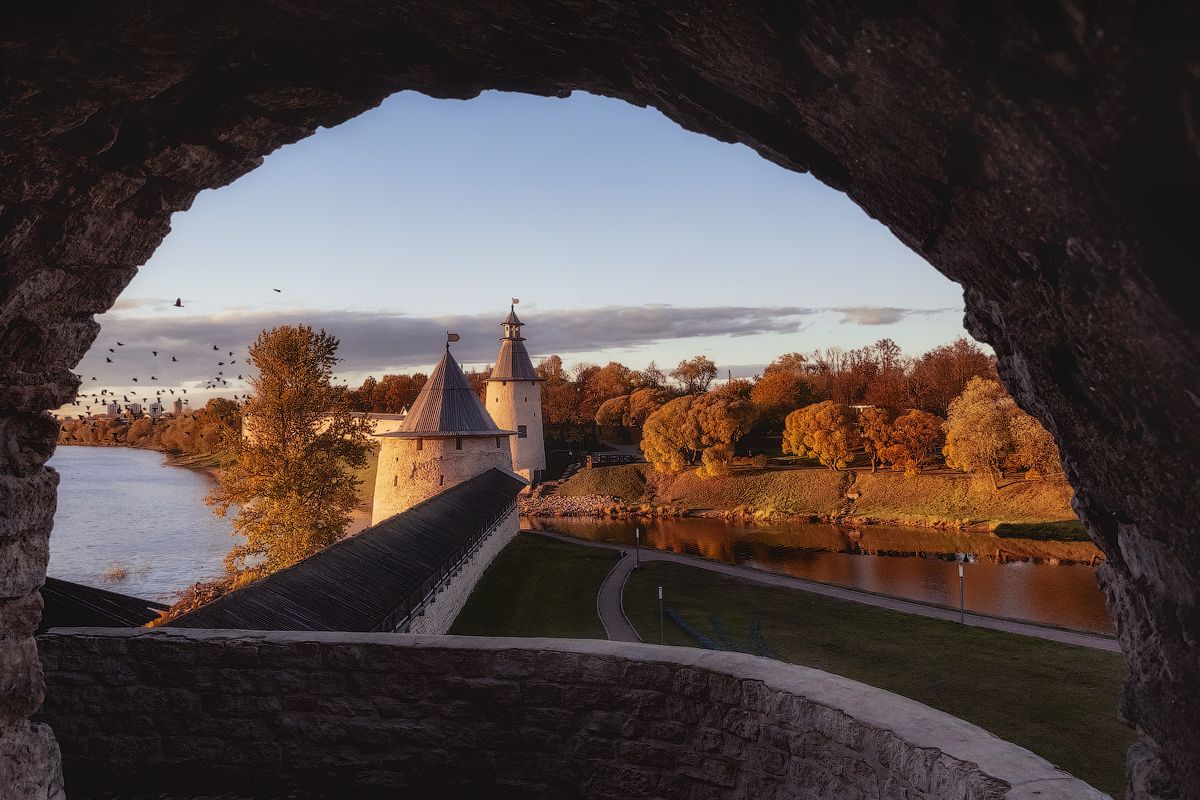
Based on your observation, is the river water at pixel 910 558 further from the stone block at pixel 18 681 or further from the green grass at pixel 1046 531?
the stone block at pixel 18 681

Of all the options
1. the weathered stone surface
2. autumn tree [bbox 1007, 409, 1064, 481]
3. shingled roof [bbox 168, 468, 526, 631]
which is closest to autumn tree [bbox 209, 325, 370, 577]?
shingled roof [bbox 168, 468, 526, 631]

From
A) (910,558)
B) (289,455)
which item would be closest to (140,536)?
(289,455)

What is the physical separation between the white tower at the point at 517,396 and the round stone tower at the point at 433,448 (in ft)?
66.0

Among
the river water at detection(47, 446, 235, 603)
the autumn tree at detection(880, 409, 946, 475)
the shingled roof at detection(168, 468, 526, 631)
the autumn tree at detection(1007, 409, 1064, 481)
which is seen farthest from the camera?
the autumn tree at detection(880, 409, 946, 475)

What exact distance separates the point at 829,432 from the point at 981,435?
9.32 metres

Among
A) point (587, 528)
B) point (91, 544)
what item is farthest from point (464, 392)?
point (91, 544)

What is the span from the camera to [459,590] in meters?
20.7

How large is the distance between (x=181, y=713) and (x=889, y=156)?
5.06 m

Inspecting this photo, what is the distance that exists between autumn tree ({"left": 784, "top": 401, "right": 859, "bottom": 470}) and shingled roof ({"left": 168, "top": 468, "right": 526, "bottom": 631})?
30610mm

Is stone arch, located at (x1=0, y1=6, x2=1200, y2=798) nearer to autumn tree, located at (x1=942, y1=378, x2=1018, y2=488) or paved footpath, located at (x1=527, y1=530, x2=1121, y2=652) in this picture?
paved footpath, located at (x1=527, y1=530, x2=1121, y2=652)

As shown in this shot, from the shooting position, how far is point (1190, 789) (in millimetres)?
3004

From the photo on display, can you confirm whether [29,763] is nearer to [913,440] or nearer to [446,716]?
[446,716]

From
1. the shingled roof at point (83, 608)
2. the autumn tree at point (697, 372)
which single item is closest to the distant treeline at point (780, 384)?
the autumn tree at point (697, 372)

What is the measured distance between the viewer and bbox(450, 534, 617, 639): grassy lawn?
2077 cm
